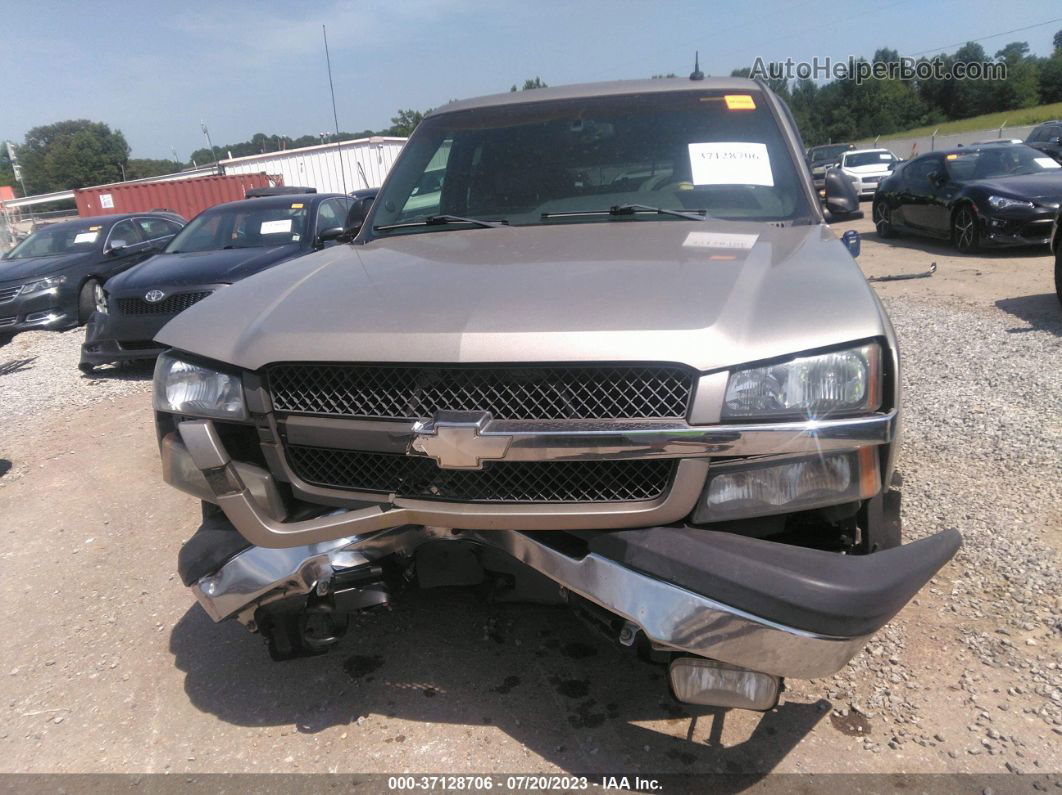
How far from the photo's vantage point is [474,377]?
210 cm

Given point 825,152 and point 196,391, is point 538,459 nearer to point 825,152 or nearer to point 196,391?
point 196,391

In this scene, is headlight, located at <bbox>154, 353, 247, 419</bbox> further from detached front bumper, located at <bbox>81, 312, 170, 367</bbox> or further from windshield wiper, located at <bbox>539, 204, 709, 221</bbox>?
detached front bumper, located at <bbox>81, 312, 170, 367</bbox>

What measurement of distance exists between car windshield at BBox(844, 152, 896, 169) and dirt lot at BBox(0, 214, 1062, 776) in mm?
21989

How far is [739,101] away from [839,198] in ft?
2.11

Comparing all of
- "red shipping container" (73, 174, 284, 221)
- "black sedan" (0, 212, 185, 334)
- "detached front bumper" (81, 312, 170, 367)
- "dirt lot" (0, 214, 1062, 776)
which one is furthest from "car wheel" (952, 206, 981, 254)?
"red shipping container" (73, 174, 284, 221)

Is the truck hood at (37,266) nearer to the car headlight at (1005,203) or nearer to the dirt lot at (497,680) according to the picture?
the dirt lot at (497,680)

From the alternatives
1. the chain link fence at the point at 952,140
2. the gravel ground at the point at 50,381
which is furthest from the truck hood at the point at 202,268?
the chain link fence at the point at 952,140

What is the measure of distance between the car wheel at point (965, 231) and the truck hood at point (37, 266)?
12.6m

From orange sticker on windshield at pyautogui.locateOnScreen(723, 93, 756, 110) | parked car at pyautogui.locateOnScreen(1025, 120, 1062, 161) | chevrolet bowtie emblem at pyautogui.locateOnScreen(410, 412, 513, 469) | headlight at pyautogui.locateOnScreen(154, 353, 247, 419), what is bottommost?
parked car at pyautogui.locateOnScreen(1025, 120, 1062, 161)

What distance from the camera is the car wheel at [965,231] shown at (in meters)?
11.5

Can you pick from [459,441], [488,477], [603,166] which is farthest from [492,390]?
[603,166]

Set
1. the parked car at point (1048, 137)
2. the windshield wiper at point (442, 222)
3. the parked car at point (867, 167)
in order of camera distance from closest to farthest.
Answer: the windshield wiper at point (442, 222)
the parked car at point (1048, 137)
the parked car at point (867, 167)

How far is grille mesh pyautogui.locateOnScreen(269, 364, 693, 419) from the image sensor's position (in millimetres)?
2016

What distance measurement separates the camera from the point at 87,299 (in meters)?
11.0
